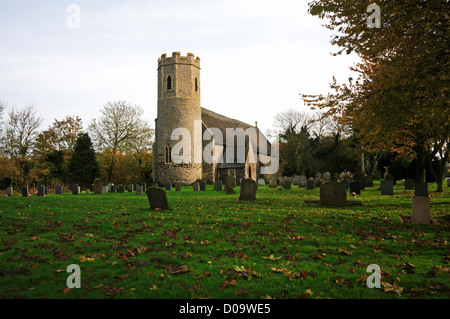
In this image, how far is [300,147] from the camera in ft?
144

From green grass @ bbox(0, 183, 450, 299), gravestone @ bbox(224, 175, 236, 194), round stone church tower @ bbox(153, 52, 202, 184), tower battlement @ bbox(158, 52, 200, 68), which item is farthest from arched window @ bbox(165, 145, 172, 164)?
green grass @ bbox(0, 183, 450, 299)

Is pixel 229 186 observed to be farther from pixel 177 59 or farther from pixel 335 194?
pixel 177 59

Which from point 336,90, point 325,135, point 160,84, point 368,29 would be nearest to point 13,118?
point 160,84

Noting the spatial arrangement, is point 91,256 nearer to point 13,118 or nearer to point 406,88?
point 406,88

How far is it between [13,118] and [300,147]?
3585 cm

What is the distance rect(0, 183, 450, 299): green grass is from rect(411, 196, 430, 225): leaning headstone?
25cm

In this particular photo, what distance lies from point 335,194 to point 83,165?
26.0 meters

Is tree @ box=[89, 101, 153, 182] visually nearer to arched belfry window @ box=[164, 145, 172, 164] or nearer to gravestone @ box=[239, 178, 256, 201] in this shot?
arched belfry window @ box=[164, 145, 172, 164]

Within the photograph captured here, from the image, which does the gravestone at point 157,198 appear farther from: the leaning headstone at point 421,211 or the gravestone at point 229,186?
the gravestone at point 229,186

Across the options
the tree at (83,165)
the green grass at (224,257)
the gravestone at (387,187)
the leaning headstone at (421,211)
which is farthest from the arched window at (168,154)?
the leaning headstone at (421,211)

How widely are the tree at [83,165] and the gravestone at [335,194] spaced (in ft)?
79.9

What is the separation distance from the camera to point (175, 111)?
3394cm

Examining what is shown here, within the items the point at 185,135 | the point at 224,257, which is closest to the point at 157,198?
the point at 224,257

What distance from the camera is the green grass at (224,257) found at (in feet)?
11.5
